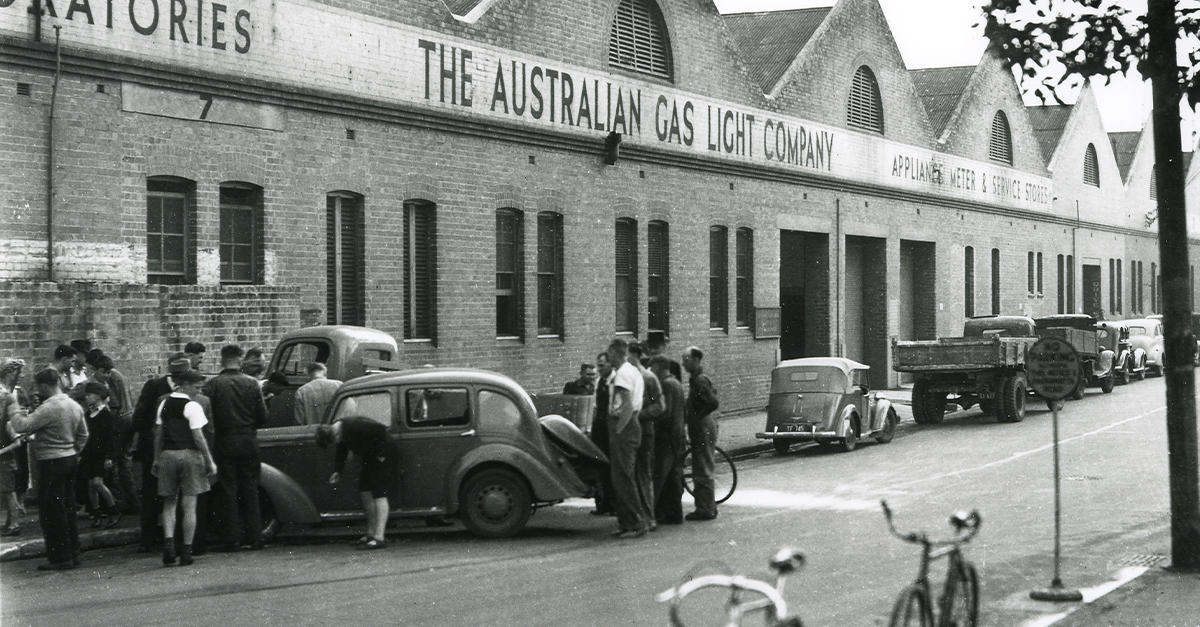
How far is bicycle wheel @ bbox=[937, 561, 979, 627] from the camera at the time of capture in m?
6.98

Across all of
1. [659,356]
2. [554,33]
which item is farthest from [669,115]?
[659,356]

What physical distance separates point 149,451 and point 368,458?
7.24ft

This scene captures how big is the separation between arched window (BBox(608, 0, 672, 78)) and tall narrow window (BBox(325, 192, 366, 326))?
23.7 ft

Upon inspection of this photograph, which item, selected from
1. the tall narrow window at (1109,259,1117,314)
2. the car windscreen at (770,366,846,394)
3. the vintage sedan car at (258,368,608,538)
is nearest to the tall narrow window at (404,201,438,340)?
the car windscreen at (770,366,846,394)

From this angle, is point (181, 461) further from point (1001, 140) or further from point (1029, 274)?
point (1029, 274)

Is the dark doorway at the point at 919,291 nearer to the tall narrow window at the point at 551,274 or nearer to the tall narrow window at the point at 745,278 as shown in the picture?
the tall narrow window at the point at 745,278

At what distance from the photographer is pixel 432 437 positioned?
12523 mm

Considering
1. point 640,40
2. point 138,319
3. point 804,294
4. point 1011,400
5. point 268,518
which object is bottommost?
point 268,518

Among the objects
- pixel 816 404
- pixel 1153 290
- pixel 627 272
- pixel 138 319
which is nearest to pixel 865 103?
pixel 627 272

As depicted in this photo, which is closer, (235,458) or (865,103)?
(235,458)

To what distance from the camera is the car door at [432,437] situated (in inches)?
491

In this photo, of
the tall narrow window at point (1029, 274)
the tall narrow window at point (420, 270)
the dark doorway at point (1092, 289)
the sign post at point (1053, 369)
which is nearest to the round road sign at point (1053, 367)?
the sign post at point (1053, 369)

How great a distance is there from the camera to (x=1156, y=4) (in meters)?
10.1

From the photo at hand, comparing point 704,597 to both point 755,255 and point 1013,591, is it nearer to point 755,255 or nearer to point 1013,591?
point 1013,591
